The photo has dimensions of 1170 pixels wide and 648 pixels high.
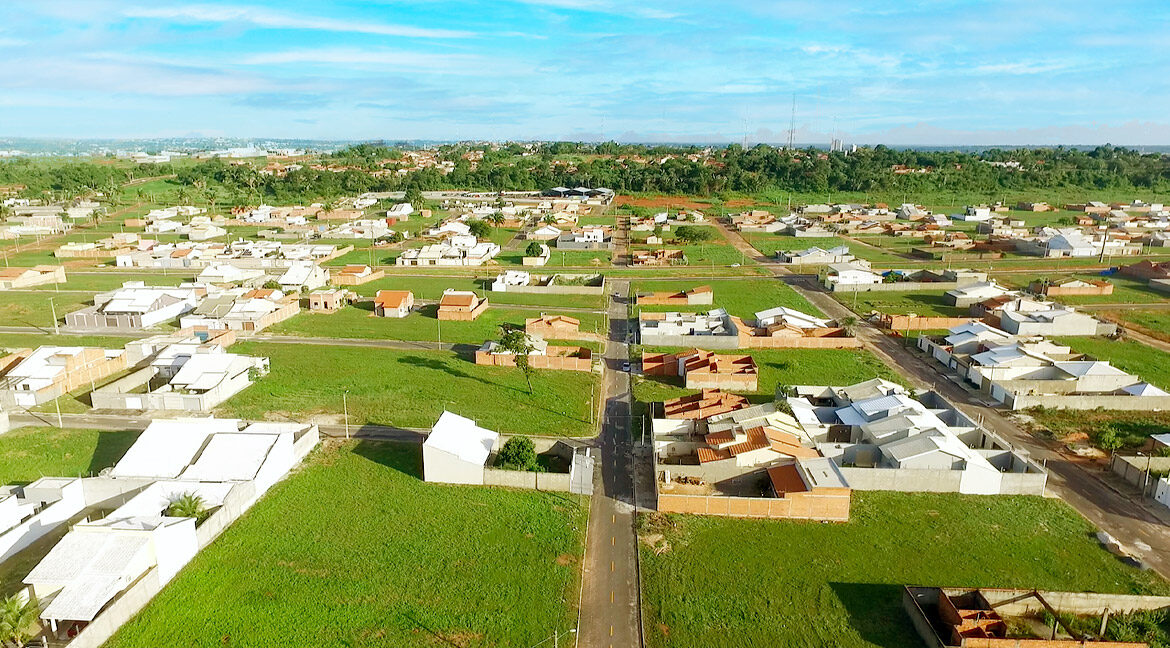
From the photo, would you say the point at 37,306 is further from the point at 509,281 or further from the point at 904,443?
A: the point at 904,443

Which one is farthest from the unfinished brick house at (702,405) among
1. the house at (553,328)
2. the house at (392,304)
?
the house at (392,304)

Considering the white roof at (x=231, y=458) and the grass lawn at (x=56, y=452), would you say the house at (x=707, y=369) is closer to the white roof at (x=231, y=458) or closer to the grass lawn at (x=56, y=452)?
the white roof at (x=231, y=458)

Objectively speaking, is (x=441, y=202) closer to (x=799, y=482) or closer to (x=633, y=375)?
(x=633, y=375)

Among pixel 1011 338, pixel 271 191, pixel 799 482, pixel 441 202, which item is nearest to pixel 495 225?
pixel 441 202

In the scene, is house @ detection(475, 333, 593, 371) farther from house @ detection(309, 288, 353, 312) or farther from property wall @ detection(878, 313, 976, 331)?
property wall @ detection(878, 313, 976, 331)

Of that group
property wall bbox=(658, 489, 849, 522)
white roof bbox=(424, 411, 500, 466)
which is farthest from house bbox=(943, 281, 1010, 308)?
white roof bbox=(424, 411, 500, 466)
